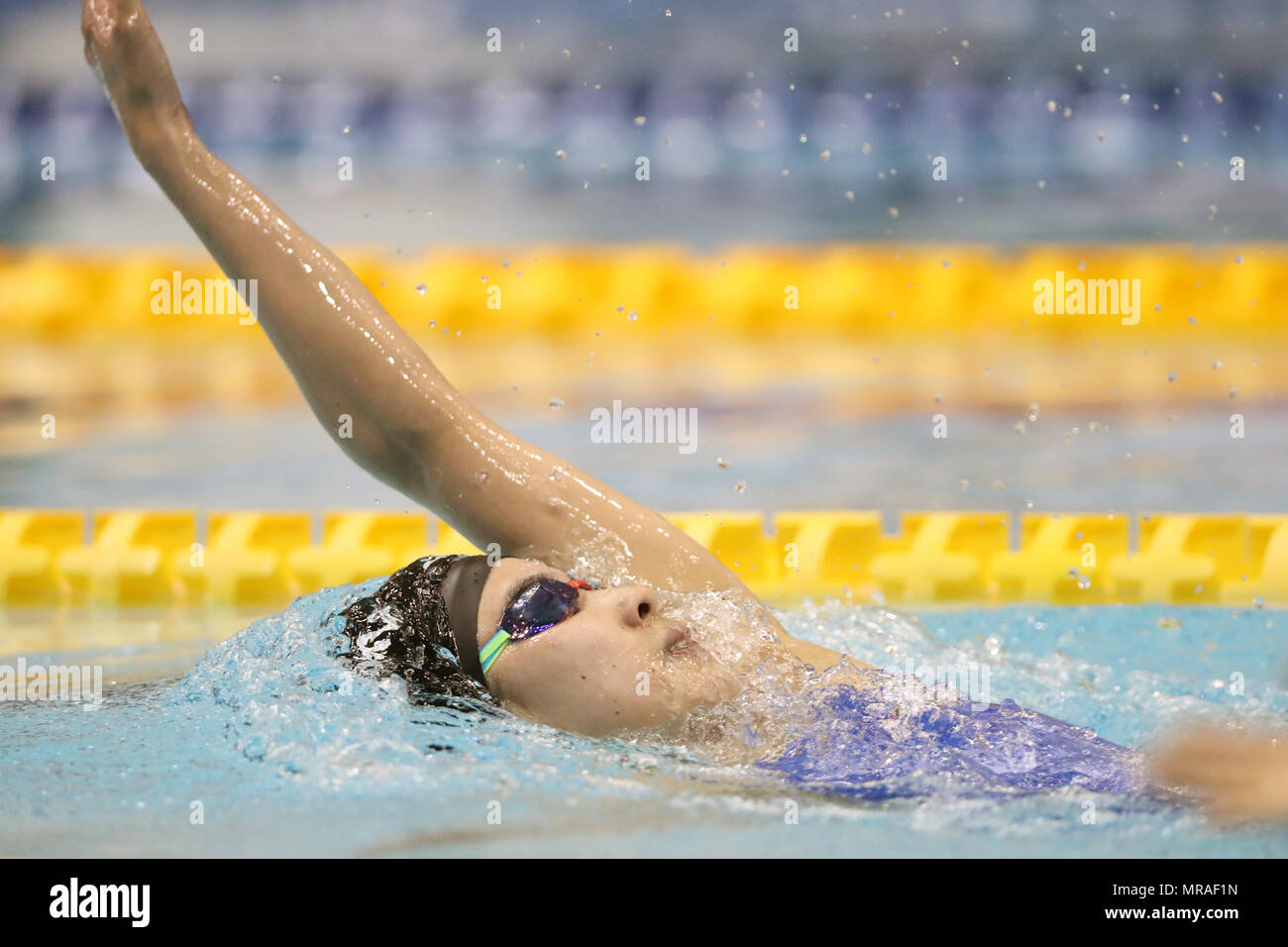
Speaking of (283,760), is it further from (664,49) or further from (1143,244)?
(664,49)

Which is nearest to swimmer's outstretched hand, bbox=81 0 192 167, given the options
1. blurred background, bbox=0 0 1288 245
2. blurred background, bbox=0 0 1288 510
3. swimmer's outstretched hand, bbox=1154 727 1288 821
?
swimmer's outstretched hand, bbox=1154 727 1288 821

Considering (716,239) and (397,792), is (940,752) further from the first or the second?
(716,239)

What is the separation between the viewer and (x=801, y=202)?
26.9ft

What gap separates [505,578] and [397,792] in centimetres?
31

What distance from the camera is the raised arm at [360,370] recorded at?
1832mm

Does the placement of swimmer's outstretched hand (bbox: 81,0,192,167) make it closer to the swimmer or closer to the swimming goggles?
the swimmer

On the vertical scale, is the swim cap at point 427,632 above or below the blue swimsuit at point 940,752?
above

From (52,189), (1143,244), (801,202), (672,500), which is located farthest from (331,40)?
(672,500)

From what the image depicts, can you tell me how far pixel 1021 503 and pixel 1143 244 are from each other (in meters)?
3.42

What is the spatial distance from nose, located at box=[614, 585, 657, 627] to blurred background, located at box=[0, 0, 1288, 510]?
2.39m

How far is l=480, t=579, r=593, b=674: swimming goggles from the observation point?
5.64ft

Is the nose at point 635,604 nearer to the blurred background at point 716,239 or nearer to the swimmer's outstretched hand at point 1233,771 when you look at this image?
the swimmer's outstretched hand at point 1233,771

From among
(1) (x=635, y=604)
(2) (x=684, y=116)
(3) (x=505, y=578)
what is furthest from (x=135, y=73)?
(2) (x=684, y=116)

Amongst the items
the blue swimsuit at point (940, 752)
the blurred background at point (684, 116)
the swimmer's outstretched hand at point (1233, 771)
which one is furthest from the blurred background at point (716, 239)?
the swimmer's outstretched hand at point (1233, 771)
